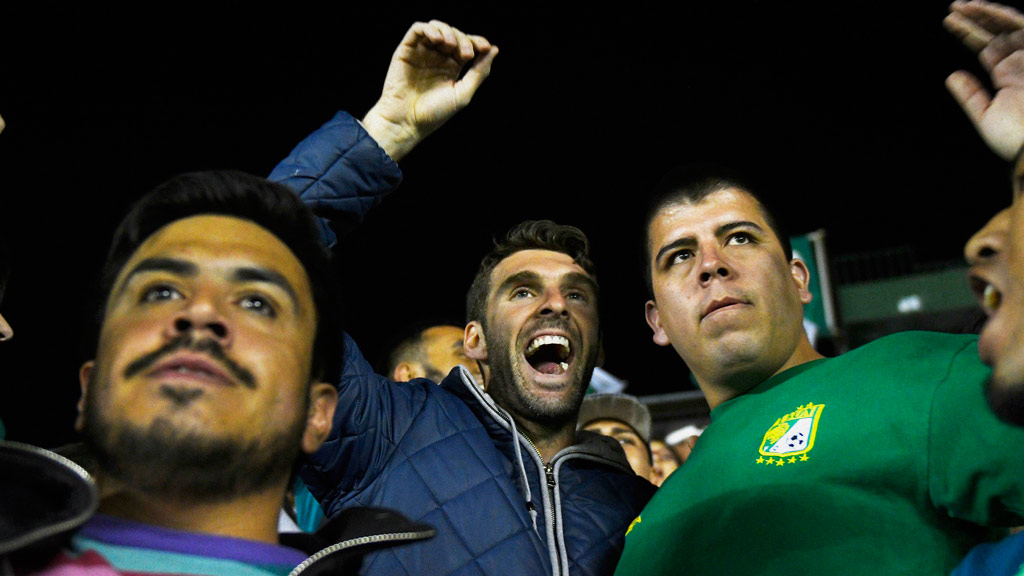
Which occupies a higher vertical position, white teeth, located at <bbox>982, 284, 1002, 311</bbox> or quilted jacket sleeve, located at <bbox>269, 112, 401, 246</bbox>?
quilted jacket sleeve, located at <bbox>269, 112, 401, 246</bbox>

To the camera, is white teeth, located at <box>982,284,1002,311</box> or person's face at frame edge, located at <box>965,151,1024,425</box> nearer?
person's face at frame edge, located at <box>965,151,1024,425</box>

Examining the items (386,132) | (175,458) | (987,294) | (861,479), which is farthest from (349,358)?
(987,294)

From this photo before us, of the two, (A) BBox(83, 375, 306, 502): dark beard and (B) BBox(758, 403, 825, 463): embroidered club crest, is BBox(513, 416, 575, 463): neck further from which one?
(A) BBox(83, 375, 306, 502): dark beard

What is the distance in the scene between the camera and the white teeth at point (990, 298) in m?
1.26

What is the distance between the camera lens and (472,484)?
240 centimetres

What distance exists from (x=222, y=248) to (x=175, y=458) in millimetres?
362

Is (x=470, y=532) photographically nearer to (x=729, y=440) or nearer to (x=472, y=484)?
(x=472, y=484)

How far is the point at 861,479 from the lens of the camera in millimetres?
1870

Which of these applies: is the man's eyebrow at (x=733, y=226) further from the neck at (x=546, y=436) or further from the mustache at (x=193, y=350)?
the mustache at (x=193, y=350)

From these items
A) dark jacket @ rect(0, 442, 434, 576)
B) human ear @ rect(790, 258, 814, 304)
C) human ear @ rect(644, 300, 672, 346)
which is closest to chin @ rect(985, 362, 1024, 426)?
dark jacket @ rect(0, 442, 434, 576)

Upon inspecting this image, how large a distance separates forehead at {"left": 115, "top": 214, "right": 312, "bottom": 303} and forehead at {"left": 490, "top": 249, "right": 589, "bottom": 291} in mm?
1646

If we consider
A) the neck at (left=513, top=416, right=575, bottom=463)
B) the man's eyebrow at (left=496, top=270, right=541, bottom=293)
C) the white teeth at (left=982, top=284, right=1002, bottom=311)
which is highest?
the white teeth at (left=982, top=284, right=1002, bottom=311)

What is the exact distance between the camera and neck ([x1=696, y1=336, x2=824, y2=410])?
2518mm

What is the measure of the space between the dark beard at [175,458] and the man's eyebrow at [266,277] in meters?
0.25
